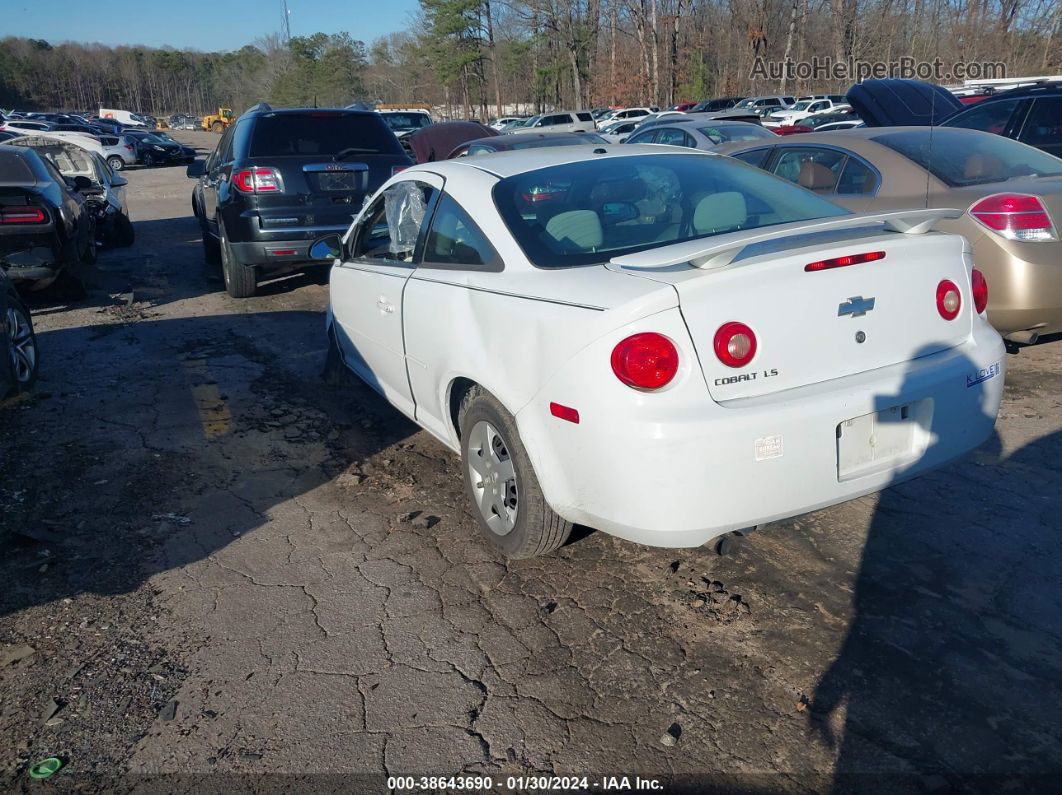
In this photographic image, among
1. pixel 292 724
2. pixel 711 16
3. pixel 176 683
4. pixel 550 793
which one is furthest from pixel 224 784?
pixel 711 16

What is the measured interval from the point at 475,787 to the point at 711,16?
64112 mm

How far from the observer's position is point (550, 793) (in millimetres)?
2498

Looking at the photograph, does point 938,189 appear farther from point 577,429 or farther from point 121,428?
point 121,428

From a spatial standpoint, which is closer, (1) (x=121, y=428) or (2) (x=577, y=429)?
(2) (x=577, y=429)

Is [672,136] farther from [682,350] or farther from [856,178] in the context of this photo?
[682,350]

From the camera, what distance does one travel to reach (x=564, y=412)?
121 inches

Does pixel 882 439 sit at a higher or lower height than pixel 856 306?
lower

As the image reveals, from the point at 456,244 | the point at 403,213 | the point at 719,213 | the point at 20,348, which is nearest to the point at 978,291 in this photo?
the point at 719,213

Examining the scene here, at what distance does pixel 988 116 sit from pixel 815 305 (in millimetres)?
8710

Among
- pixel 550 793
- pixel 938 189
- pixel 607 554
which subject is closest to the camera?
pixel 550 793

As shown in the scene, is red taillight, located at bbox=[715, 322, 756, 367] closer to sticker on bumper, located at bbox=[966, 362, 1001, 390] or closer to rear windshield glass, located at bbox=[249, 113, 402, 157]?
sticker on bumper, located at bbox=[966, 362, 1001, 390]

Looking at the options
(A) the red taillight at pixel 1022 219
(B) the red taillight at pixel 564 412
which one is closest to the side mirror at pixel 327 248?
(B) the red taillight at pixel 564 412

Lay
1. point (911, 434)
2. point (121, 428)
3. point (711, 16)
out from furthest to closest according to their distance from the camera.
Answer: point (711, 16) < point (121, 428) < point (911, 434)

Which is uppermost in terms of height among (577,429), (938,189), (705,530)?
(938,189)
